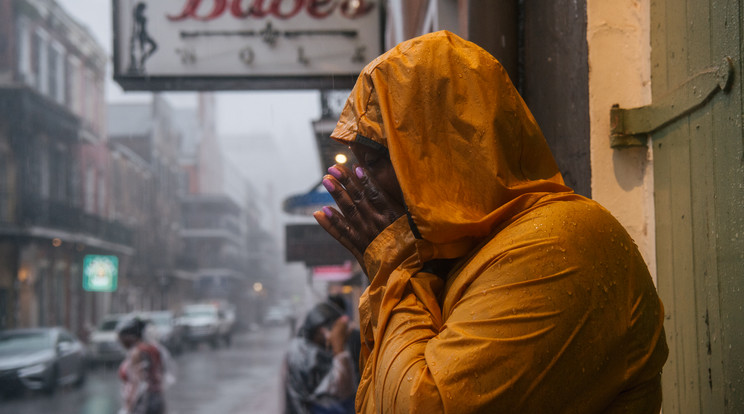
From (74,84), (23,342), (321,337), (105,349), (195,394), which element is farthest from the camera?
(74,84)

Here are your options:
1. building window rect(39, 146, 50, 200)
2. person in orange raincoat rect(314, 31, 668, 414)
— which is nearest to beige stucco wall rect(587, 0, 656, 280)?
person in orange raincoat rect(314, 31, 668, 414)

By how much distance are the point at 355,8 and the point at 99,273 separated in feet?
94.2

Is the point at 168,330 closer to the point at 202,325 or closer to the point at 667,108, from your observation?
the point at 202,325

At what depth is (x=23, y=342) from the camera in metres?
16.8

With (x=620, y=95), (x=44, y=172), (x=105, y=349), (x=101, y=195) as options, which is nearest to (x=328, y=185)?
(x=620, y=95)

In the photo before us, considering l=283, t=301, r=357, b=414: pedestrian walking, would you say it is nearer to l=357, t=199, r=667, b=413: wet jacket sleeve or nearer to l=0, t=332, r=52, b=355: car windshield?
l=357, t=199, r=667, b=413: wet jacket sleeve

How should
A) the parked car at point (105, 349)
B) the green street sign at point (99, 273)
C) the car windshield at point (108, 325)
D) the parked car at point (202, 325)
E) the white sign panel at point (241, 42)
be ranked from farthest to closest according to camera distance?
the parked car at point (202, 325)
the green street sign at point (99, 273)
the car windshield at point (108, 325)
the parked car at point (105, 349)
the white sign panel at point (241, 42)

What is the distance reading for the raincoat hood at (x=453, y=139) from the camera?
4.18 feet

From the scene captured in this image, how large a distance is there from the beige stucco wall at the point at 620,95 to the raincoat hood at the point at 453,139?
0.89m

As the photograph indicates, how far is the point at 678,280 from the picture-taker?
186cm

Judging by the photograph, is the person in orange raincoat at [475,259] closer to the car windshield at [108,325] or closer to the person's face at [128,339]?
the person's face at [128,339]

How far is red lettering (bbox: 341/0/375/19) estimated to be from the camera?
16.3 feet

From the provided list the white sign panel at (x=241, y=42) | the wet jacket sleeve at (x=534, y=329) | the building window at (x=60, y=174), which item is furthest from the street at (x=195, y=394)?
the wet jacket sleeve at (x=534, y=329)

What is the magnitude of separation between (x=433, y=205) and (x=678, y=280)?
0.97m
